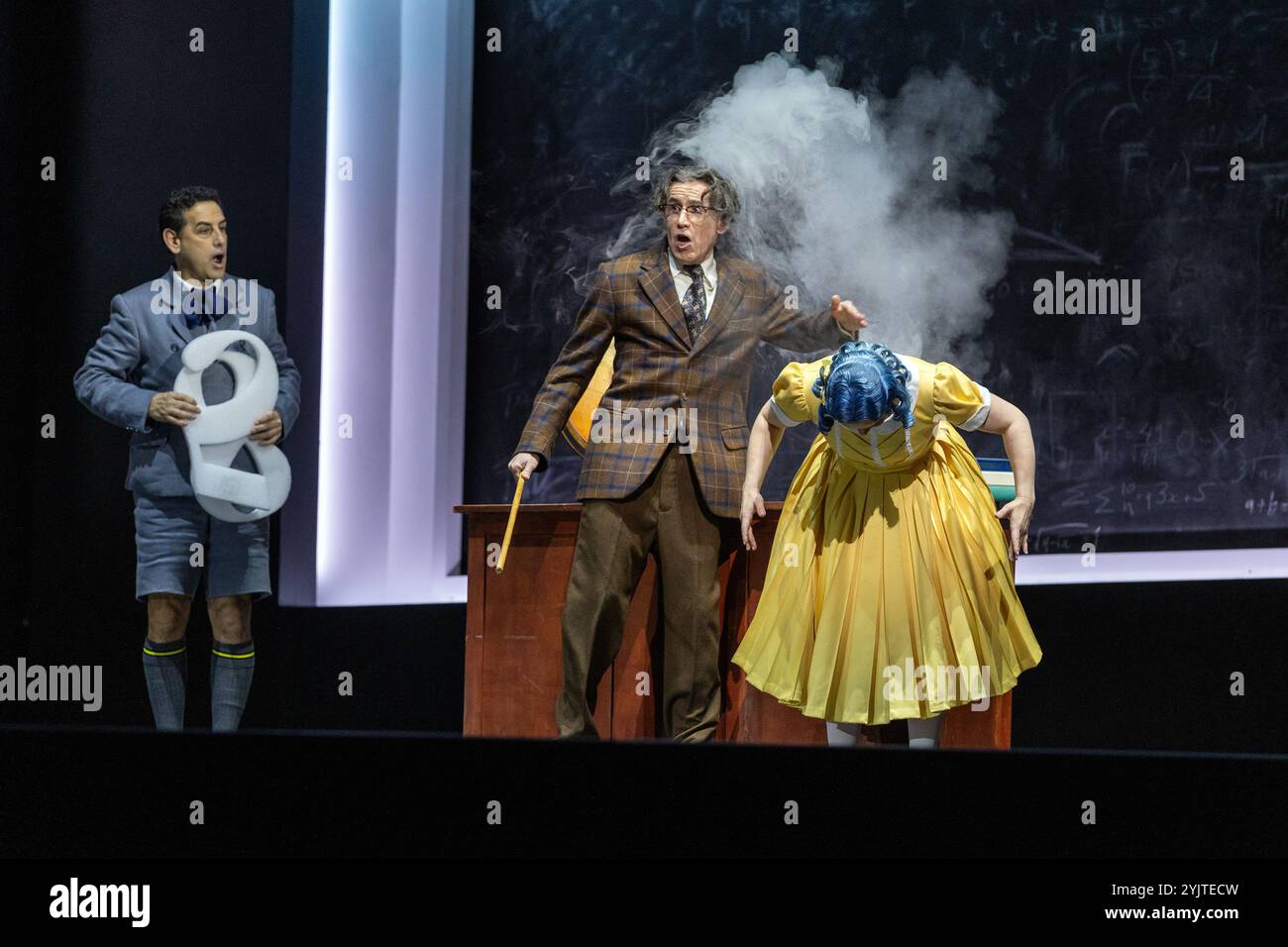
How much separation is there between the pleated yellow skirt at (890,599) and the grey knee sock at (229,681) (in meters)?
1.58

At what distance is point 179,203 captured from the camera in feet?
16.6

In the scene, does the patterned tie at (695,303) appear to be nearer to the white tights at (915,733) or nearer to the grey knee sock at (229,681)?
the white tights at (915,733)

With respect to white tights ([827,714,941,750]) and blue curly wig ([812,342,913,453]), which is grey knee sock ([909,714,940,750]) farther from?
blue curly wig ([812,342,913,453])

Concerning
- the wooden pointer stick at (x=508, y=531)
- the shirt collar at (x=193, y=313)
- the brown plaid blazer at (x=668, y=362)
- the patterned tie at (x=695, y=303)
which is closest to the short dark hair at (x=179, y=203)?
the shirt collar at (x=193, y=313)

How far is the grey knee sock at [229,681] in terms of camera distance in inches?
198

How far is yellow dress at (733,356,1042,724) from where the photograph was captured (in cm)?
438

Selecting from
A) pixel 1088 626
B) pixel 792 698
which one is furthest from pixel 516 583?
pixel 1088 626

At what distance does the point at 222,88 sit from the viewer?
18.7 ft

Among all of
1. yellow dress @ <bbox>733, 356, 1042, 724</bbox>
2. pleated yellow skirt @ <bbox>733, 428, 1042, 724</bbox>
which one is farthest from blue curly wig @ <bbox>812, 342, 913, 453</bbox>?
pleated yellow skirt @ <bbox>733, 428, 1042, 724</bbox>

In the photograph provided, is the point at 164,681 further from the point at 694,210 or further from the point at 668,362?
the point at 694,210
